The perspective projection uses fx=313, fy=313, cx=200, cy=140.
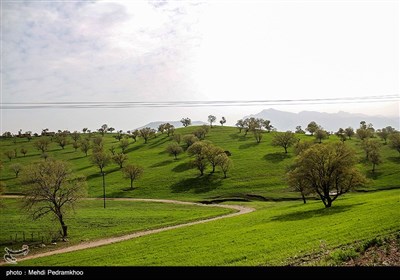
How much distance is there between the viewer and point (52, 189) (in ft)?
188

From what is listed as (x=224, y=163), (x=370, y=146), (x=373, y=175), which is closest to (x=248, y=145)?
(x=224, y=163)

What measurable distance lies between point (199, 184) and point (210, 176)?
28.7 ft

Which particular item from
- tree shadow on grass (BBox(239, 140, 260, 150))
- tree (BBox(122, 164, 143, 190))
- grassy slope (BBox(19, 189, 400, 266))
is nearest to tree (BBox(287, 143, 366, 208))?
grassy slope (BBox(19, 189, 400, 266))

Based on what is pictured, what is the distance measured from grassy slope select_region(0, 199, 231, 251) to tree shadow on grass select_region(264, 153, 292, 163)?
57086mm

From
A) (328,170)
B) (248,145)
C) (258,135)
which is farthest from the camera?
(258,135)

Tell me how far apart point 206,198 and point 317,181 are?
142 feet

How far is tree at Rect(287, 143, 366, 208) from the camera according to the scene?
57375mm

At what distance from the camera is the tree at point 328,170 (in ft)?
188

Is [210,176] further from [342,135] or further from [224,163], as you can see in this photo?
[342,135]

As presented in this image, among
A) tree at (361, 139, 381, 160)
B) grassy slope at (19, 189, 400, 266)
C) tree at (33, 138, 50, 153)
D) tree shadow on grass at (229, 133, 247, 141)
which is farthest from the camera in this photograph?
tree shadow on grass at (229, 133, 247, 141)

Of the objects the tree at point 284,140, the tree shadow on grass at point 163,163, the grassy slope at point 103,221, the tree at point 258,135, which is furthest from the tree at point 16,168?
the tree at point 258,135

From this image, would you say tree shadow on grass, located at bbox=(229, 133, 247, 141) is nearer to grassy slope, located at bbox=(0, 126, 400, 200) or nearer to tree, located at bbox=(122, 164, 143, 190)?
grassy slope, located at bbox=(0, 126, 400, 200)
